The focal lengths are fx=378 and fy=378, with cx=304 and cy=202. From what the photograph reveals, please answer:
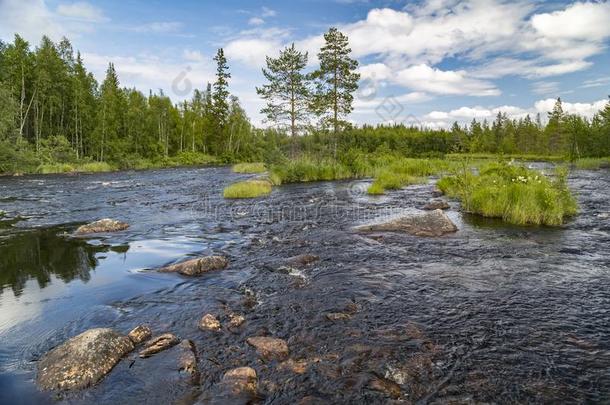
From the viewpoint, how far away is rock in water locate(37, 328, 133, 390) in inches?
191

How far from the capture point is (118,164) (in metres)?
57.3

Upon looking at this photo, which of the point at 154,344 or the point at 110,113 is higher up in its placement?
the point at 110,113

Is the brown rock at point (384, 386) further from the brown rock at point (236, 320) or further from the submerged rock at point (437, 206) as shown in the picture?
the submerged rock at point (437, 206)

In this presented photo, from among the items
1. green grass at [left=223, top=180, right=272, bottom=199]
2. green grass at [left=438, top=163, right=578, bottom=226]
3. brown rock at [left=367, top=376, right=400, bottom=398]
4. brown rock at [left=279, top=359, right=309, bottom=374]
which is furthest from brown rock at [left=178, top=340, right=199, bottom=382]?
green grass at [left=223, top=180, right=272, bottom=199]

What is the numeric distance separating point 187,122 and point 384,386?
87.4m

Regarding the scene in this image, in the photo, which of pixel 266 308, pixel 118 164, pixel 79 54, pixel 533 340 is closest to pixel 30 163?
pixel 118 164

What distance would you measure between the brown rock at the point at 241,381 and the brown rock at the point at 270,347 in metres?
0.45

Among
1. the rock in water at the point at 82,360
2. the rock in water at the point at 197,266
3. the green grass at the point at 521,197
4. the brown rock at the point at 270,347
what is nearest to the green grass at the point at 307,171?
the green grass at the point at 521,197

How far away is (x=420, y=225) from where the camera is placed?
12.6 metres

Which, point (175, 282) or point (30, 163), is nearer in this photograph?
point (175, 282)

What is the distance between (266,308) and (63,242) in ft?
29.3

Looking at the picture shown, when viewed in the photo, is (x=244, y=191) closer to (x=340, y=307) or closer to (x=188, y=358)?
(x=340, y=307)

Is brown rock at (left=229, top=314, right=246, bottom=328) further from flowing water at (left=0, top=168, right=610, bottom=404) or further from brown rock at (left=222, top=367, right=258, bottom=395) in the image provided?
brown rock at (left=222, top=367, right=258, bottom=395)

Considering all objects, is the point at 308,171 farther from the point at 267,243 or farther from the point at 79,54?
the point at 79,54
